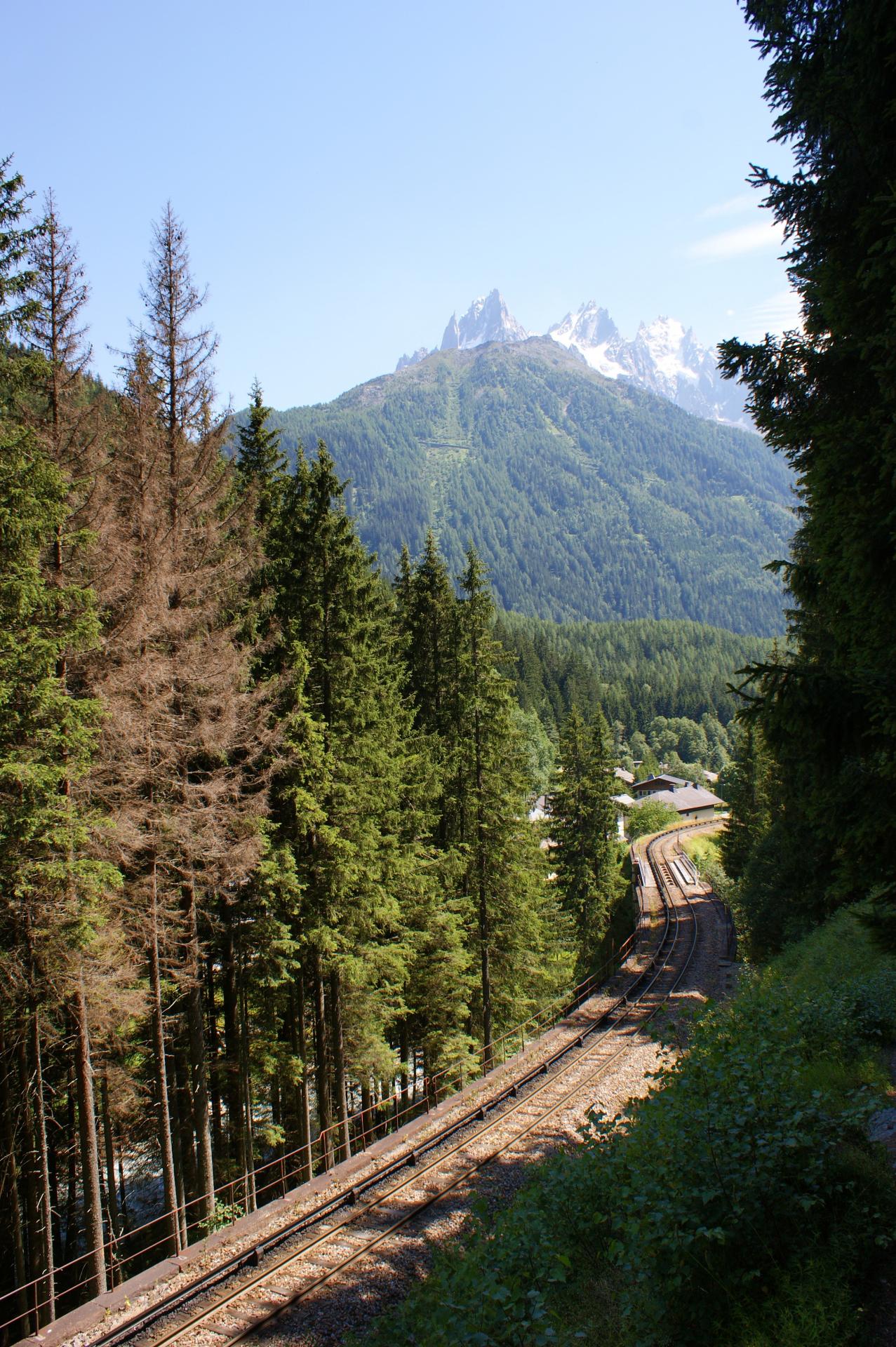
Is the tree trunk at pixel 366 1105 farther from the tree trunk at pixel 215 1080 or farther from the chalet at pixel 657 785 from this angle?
the chalet at pixel 657 785

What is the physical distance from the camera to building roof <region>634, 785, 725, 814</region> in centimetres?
9906

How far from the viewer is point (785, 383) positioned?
725 centimetres

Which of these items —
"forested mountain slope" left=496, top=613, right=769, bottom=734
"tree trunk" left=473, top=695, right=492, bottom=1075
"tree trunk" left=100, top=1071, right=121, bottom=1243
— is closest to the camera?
"tree trunk" left=100, top=1071, right=121, bottom=1243

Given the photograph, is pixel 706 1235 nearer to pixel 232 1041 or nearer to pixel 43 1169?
pixel 43 1169

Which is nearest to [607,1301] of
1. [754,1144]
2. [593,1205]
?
[593,1205]

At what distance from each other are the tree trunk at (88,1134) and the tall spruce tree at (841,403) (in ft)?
34.7

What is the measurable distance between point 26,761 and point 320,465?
938 centimetres

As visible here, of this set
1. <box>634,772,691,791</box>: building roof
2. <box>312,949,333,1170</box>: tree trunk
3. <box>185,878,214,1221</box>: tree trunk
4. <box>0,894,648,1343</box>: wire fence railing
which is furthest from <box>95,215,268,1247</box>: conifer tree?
<box>634,772,691,791</box>: building roof

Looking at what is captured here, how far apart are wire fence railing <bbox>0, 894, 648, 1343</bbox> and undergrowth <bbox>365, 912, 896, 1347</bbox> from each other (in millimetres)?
6115

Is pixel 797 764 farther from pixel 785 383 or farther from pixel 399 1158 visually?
pixel 399 1158

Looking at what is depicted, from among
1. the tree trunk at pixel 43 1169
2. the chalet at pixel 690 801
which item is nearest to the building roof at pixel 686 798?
the chalet at pixel 690 801

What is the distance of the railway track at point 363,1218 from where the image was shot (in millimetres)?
10844

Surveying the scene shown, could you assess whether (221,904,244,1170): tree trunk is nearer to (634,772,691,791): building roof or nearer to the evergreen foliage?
the evergreen foliage

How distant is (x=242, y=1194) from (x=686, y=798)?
90.8m
